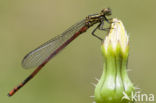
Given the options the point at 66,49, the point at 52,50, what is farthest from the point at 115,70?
the point at 66,49

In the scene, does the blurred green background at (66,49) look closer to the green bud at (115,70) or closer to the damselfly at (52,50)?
the damselfly at (52,50)

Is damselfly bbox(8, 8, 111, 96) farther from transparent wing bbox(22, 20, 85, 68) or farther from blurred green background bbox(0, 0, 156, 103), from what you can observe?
blurred green background bbox(0, 0, 156, 103)

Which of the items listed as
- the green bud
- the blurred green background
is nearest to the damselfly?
the green bud

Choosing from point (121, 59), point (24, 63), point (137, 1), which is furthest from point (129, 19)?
point (121, 59)

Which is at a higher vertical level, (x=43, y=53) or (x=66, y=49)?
(x=43, y=53)

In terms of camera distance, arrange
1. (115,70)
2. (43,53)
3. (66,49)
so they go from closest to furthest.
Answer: (115,70), (43,53), (66,49)

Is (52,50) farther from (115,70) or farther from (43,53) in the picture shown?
(115,70)
